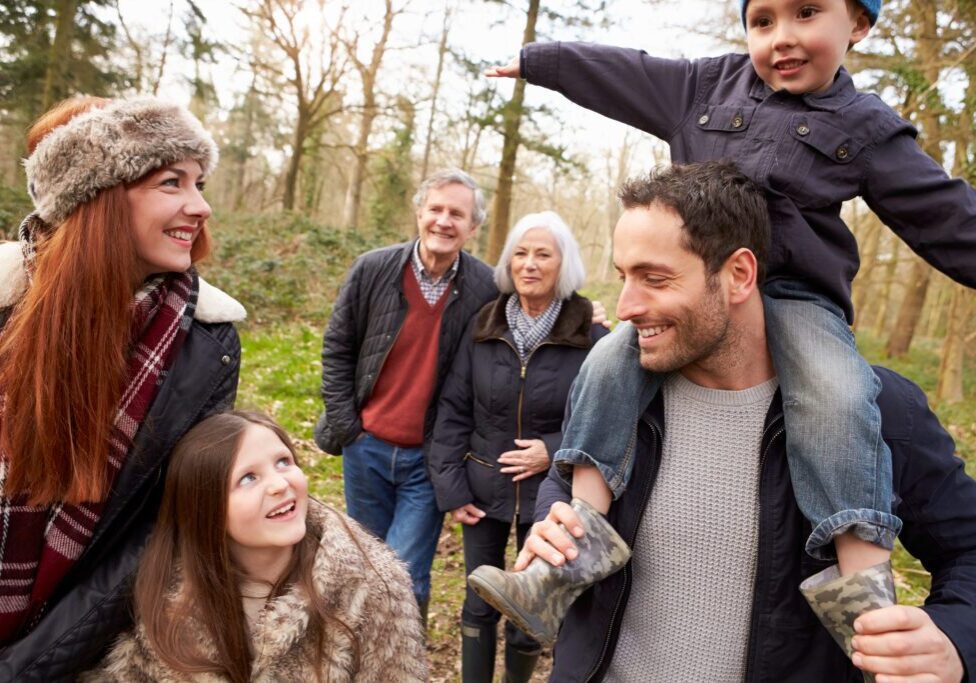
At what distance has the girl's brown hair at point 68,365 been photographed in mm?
1787

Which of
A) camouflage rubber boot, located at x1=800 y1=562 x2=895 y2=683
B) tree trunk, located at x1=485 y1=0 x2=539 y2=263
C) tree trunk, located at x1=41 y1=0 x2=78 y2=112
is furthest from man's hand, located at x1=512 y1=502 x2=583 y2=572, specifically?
tree trunk, located at x1=485 y1=0 x2=539 y2=263

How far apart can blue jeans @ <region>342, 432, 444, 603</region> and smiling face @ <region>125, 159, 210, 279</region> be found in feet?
6.07

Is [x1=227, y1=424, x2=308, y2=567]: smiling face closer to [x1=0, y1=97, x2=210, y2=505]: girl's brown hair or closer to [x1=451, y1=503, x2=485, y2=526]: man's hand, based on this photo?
[x1=0, y1=97, x2=210, y2=505]: girl's brown hair

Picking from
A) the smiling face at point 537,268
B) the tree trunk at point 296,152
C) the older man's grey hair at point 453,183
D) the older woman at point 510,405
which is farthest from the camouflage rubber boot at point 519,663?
the tree trunk at point 296,152

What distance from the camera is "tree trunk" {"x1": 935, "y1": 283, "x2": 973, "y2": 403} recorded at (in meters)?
12.9

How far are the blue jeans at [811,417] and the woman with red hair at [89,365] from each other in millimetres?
1198

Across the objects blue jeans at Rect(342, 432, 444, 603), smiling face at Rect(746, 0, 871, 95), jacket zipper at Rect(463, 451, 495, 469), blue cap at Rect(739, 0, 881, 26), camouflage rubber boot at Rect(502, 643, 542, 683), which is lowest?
camouflage rubber boot at Rect(502, 643, 542, 683)

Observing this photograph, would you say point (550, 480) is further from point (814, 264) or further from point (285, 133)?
point (285, 133)

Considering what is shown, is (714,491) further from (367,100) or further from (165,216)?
(367,100)

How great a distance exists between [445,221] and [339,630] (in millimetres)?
2168

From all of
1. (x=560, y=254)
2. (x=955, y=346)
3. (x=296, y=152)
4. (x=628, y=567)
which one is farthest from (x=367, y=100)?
(x=628, y=567)

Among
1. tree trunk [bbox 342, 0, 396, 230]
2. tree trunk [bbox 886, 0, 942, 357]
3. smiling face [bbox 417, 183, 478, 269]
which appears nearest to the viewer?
smiling face [bbox 417, 183, 478, 269]

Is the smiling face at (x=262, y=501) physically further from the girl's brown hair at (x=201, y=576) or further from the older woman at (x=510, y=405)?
the older woman at (x=510, y=405)

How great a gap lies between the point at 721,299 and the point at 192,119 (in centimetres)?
169
